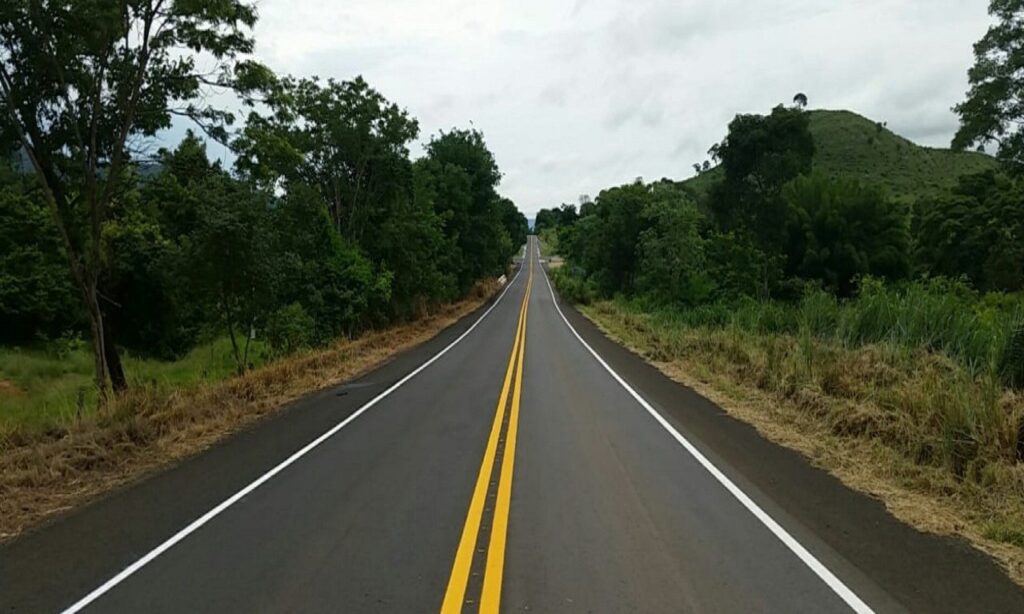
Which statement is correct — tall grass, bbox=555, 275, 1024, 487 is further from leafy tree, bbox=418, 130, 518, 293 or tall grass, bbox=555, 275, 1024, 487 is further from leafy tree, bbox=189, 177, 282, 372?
leafy tree, bbox=418, 130, 518, 293

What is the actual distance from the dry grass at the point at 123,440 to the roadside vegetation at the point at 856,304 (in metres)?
8.36

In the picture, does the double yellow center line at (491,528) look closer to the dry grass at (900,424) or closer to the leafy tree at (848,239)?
the dry grass at (900,424)

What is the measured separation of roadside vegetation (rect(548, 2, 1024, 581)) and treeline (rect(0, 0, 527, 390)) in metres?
11.1

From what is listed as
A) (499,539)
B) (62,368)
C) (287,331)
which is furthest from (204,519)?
(62,368)

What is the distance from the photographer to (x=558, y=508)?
264 inches

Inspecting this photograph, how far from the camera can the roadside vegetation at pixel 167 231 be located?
1307cm

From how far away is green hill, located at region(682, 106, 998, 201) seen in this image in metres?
85.8

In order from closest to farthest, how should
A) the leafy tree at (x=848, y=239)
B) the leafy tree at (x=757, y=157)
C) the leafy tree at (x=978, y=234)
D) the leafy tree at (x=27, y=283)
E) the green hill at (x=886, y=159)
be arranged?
the leafy tree at (x=27, y=283) < the leafy tree at (x=978, y=234) < the leafy tree at (x=848, y=239) < the leafy tree at (x=757, y=157) < the green hill at (x=886, y=159)

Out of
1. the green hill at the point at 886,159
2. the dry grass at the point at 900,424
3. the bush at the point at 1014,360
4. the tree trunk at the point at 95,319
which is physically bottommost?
the dry grass at the point at 900,424

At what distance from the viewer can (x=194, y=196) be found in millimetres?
17859

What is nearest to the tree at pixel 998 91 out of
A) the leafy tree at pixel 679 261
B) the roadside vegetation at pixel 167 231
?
the leafy tree at pixel 679 261

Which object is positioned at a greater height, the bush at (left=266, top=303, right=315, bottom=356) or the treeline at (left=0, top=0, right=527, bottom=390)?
the treeline at (left=0, top=0, right=527, bottom=390)

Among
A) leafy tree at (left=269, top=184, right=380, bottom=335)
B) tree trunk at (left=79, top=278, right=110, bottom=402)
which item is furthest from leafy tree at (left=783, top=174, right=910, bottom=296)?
tree trunk at (left=79, top=278, right=110, bottom=402)

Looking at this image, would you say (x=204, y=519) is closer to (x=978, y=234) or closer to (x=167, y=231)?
(x=167, y=231)
